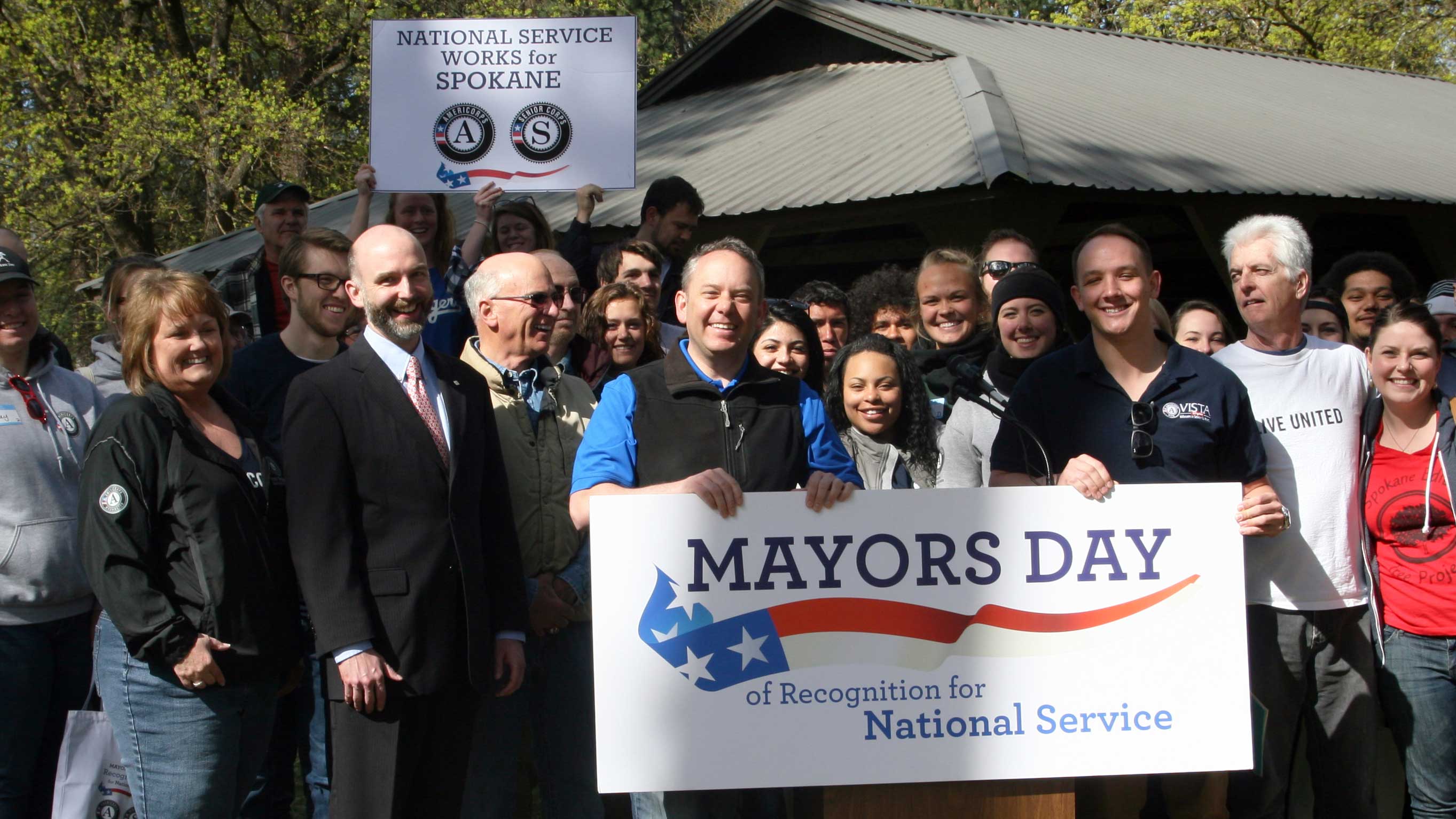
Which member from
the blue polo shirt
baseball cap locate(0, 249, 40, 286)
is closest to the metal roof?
the blue polo shirt

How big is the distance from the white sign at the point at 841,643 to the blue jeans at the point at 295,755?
4.19ft

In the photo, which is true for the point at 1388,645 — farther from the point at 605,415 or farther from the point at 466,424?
the point at 466,424

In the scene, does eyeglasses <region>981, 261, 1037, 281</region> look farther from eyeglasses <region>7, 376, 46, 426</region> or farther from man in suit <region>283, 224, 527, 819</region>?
eyeglasses <region>7, 376, 46, 426</region>

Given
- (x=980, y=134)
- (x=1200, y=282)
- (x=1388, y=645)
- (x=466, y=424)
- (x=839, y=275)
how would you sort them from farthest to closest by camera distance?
(x=1200, y=282) < (x=839, y=275) < (x=980, y=134) < (x=1388, y=645) < (x=466, y=424)

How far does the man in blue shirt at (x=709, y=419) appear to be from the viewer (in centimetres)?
308

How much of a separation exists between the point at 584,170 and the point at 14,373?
257 cm

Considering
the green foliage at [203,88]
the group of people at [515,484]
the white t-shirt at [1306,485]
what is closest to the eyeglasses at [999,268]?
the group of people at [515,484]

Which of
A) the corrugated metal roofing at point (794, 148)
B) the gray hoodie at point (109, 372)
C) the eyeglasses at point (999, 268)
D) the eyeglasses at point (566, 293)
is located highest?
the corrugated metal roofing at point (794, 148)

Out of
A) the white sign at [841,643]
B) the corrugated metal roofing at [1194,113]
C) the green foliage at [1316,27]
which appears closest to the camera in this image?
the white sign at [841,643]

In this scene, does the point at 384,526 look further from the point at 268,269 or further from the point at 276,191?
the point at 276,191

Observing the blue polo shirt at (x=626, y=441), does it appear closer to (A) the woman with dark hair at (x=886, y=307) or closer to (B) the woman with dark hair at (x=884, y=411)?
(B) the woman with dark hair at (x=884, y=411)

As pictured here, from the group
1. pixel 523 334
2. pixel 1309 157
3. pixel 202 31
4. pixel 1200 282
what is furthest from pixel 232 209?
pixel 523 334

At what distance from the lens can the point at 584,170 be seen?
5.44 meters

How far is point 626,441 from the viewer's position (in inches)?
123
